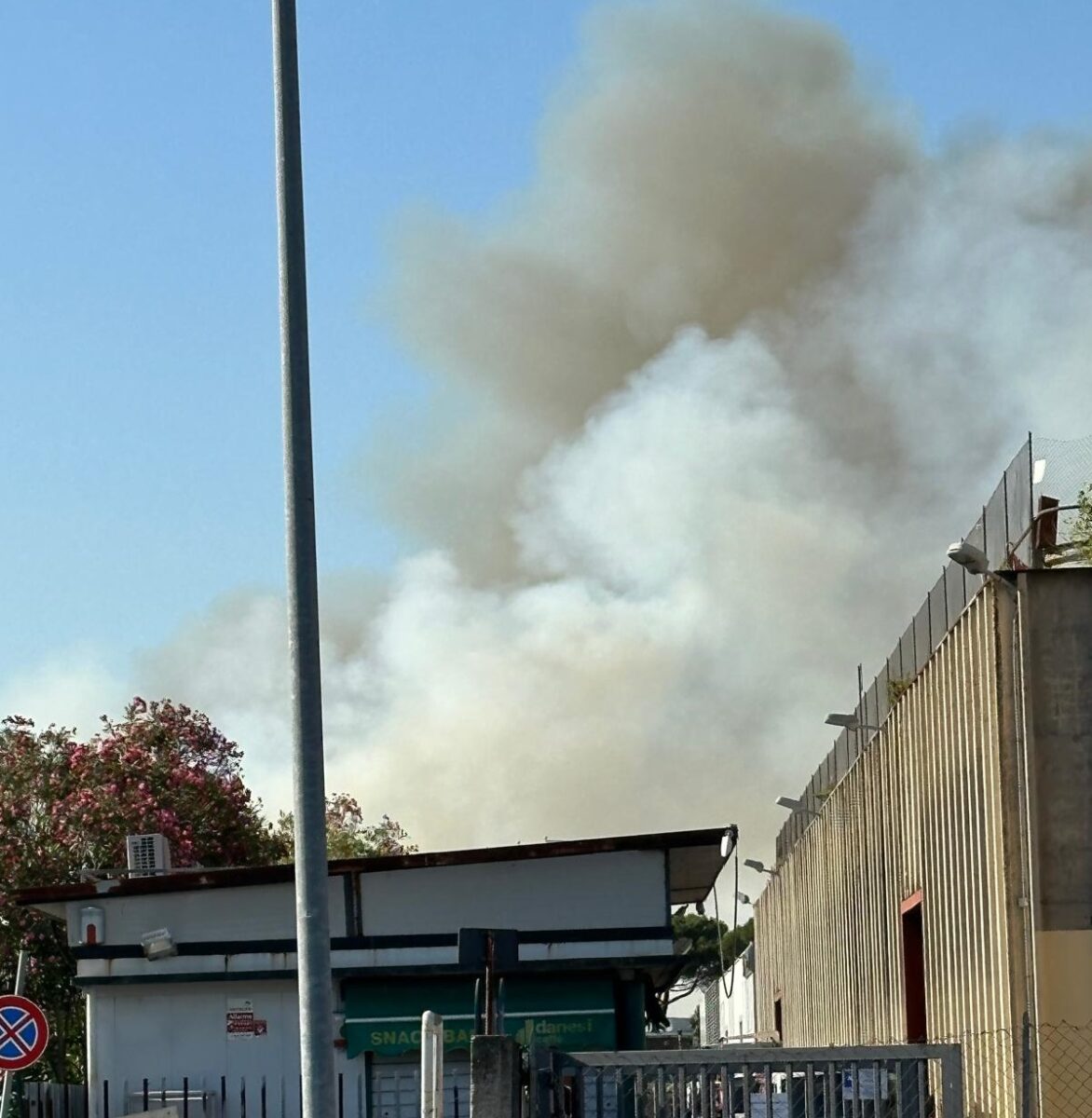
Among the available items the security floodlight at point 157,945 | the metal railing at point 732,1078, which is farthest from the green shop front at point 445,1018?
the metal railing at point 732,1078

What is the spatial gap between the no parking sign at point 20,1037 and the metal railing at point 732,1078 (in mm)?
9045

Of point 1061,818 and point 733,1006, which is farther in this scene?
point 733,1006

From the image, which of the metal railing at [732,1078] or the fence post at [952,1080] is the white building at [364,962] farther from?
the fence post at [952,1080]

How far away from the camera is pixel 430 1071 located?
40.5ft

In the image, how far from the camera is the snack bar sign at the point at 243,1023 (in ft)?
69.7

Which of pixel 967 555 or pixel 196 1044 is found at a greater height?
pixel 967 555

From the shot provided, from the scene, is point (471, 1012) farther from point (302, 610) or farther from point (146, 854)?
point (302, 610)

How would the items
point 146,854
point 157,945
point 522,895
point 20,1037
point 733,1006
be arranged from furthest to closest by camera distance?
point 733,1006, point 146,854, point 522,895, point 157,945, point 20,1037

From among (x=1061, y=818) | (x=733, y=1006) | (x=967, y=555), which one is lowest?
(x=733, y=1006)

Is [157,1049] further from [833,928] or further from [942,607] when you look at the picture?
[833,928]

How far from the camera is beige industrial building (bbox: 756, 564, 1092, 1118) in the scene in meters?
17.5

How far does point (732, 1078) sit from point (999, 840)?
25.8 feet

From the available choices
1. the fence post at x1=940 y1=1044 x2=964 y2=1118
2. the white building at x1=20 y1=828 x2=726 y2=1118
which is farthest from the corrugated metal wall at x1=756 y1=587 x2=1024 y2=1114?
the fence post at x1=940 y1=1044 x2=964 y2=1118

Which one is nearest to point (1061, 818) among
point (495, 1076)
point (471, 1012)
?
point (471, 1012)
